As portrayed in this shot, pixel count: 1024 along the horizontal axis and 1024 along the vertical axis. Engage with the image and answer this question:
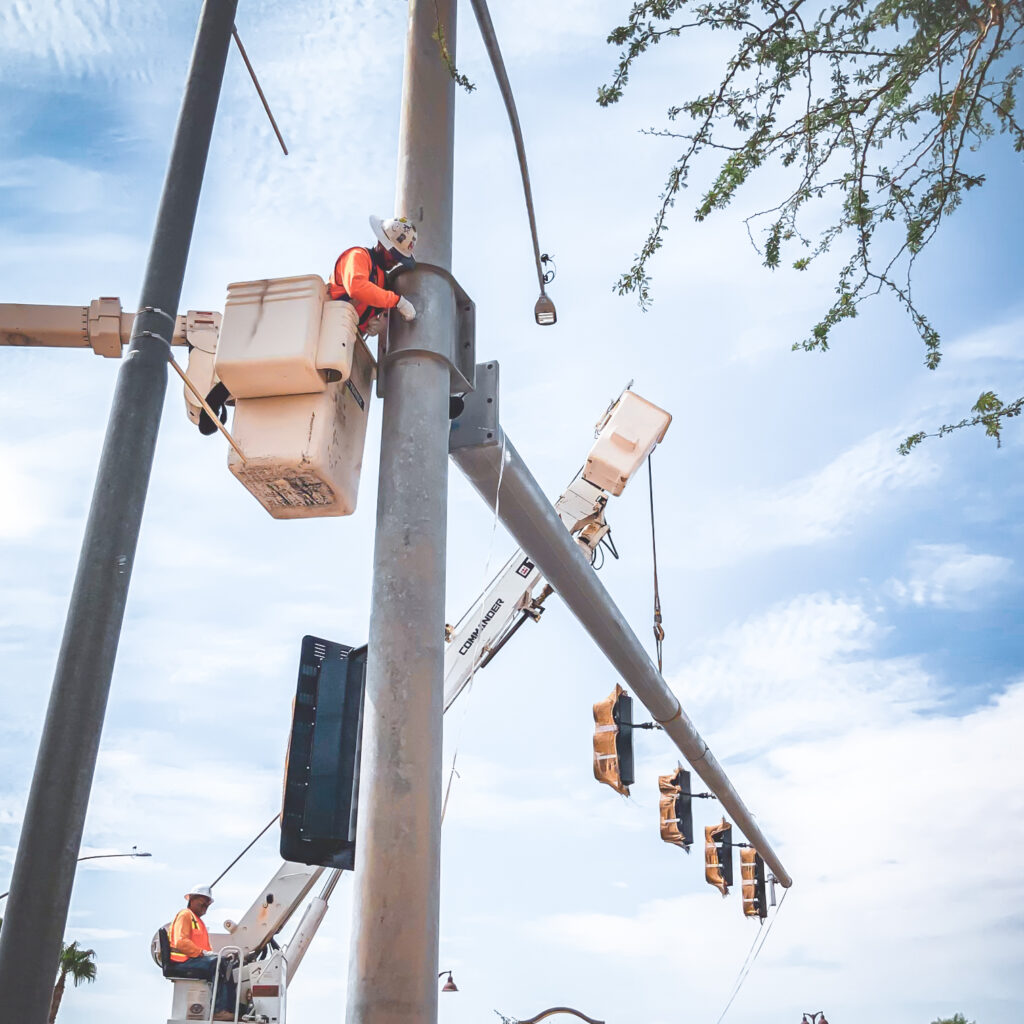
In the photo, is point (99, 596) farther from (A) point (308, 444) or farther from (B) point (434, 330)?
(B) point (434, 330)

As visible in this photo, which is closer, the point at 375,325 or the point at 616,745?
the point at 375,325

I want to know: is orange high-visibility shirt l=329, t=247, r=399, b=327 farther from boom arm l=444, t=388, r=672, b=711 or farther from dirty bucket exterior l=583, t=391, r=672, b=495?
dirty bucket exterior l=583, t=391, r=672, b=495

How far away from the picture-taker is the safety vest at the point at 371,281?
10.8 feet

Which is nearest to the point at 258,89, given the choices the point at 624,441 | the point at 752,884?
the point at 624,441

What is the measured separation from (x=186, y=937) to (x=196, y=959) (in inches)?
9.1

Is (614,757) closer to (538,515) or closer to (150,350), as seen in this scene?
(538,515)

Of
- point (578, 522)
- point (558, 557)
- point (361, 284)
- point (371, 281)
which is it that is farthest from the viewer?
point (578, 522)

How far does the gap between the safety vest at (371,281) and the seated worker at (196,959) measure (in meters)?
8.40

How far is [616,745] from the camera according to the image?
8.62 metres

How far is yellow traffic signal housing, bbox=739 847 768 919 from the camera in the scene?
1709 centimetres

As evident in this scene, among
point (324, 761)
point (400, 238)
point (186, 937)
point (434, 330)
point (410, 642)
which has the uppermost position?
point (400, 238)

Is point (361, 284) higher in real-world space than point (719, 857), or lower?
lower

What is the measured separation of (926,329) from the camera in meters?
6.22

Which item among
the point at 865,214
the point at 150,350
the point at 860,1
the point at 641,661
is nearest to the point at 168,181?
the point at 150,350
